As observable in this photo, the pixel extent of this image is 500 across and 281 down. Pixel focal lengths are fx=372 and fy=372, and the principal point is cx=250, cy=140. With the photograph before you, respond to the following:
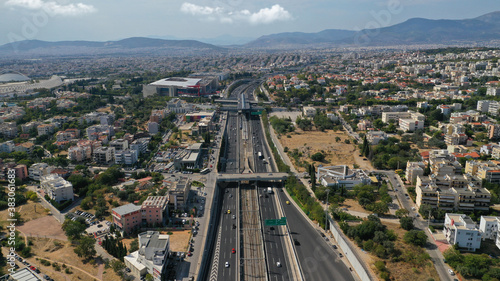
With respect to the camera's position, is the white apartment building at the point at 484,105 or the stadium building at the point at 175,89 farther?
the stadium building at the point at 175,89

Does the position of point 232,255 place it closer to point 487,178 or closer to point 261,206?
point 261,206

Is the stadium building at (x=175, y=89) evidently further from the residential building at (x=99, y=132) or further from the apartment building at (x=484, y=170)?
the apartment building at (x=484, y=170)

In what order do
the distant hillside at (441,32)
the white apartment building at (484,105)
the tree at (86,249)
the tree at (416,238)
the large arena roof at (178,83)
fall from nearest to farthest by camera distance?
the tree at (86,249)
the tree at (416,238)
the white apartment building at (484,105)
the large arena roof at (178,83)
the distant hillside at (441,32)

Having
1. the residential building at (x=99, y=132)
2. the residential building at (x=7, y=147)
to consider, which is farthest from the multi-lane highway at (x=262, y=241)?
the residential building at (x=7, y=147)

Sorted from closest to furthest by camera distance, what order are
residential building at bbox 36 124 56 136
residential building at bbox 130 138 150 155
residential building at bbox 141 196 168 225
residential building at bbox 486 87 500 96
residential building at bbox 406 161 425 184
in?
1. residential building at bbox 141 196 168 225
2. residential building at bbox 406 161 425 184
3. residential building at bbox 130 138 150 155
4. residential building at bbox 36 124 56 136
5. residential building at bbox 486 87 500 96

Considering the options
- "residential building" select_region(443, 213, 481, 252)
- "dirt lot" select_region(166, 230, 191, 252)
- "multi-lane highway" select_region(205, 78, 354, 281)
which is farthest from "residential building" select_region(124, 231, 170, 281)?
"residential building" select_region(443, 213, 481, 252)

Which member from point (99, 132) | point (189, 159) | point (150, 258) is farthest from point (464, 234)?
point (99, 132)

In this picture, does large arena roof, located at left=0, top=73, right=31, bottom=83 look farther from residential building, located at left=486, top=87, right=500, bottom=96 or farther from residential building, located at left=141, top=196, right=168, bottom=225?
residential building, located at left=486, top=87, right=500, bottom=96
